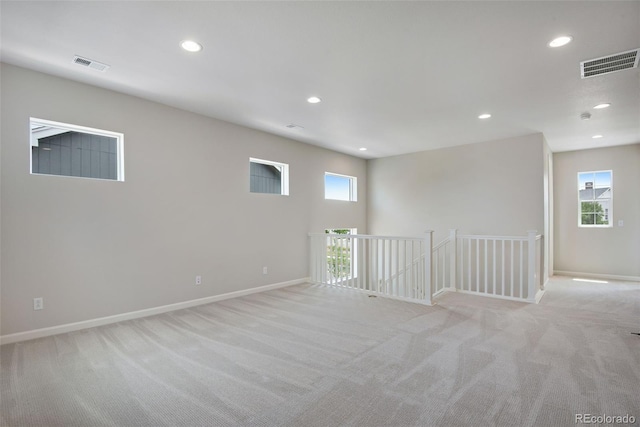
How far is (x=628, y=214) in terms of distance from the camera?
623 centimetres

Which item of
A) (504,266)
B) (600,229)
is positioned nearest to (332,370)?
(504,266)

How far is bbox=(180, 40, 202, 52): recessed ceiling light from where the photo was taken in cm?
263

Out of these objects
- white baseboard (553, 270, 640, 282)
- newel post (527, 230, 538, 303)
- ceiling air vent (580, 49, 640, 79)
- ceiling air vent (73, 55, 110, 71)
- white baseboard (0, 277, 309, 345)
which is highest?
ceiling air vent (73, 55, 110, 71)

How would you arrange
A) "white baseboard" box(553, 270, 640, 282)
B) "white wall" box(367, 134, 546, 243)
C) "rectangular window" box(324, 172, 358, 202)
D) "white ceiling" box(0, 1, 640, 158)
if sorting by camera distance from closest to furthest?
"white ceiling" box(0, 1, 640, 158) < "white wall" box(367, 134, 546, 243) < "white baseboard" box(553, 270, 640, 282) < "rectangular window" box(324, 172, 358, 202)

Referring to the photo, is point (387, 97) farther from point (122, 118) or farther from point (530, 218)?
point (530, 218)

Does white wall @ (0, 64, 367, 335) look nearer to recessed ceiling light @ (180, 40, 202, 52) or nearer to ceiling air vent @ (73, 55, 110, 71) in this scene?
ceiling air vent @ (73, 55, 110, 71)

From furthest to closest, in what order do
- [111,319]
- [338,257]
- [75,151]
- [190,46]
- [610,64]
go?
[338,257]
[111,319]
[75,151]
[610,64]
[190,46]

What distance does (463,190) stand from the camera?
633 cm

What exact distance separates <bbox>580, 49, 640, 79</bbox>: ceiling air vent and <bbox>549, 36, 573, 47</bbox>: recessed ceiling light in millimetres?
534

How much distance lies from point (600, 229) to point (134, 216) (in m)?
8.45

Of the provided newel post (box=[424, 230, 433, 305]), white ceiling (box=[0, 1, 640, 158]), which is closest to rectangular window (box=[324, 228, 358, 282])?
newel post (box=[424, 230, 433, 305])

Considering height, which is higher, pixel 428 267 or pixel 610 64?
A: pixel 610 64

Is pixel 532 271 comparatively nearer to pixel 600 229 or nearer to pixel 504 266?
pixel 504 266

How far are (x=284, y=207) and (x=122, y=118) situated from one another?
2.77m
